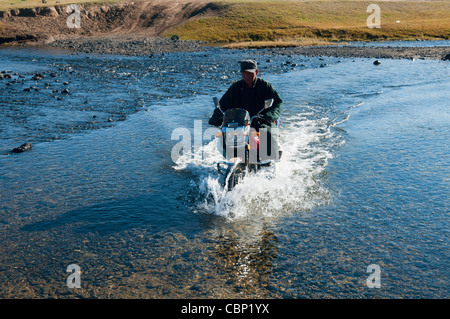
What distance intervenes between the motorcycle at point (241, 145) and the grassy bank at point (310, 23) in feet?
153

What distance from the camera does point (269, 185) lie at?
10289 millimetres

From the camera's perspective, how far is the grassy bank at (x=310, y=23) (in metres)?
61.1

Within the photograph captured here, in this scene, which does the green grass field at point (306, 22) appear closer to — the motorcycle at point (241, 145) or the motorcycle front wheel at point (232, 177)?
the motorcycle at point (241, 145)

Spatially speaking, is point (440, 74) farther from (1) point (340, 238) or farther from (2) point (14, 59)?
(2) point (14, 59)

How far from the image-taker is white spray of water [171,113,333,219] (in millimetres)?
9164

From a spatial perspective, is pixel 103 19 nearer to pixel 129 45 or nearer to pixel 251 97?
pixel 129 45

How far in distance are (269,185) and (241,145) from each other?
162 cm

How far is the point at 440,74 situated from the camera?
99.2ft

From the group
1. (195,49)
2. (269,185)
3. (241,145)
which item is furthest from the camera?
(195,49)

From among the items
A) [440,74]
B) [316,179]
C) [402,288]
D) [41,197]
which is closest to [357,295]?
[402,288]

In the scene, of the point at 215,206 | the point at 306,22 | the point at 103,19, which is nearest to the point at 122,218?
the point at 215,206
